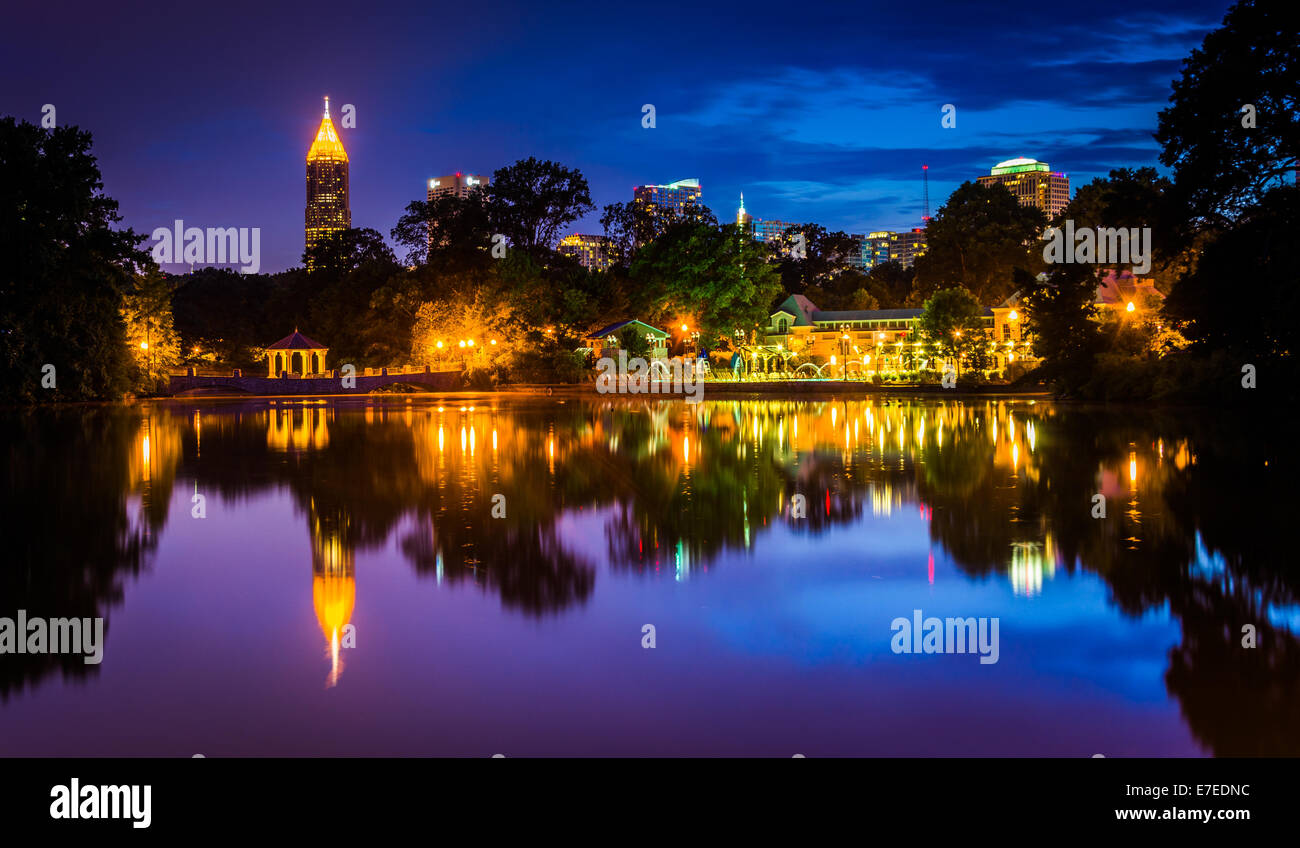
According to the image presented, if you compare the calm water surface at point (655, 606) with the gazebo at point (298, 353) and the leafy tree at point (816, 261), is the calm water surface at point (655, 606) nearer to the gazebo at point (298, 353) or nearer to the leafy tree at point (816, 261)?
the gazebo at point (298, 353)

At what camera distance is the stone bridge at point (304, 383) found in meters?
64.0

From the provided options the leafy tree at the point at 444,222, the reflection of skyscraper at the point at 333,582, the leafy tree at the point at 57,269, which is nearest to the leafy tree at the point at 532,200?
the leafy tree at the point at 444,222

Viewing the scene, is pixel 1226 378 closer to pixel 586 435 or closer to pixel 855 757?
pixel 586 435

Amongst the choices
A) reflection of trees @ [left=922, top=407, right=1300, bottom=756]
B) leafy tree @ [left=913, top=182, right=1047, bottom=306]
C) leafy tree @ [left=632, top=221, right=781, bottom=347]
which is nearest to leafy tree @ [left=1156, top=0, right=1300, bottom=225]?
reflection of trees @ [left=922, top=407, right=1300, bottom=756]

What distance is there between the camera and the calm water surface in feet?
18.2

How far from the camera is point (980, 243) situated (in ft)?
328

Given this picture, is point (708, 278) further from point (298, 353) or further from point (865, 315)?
point (298, 353)

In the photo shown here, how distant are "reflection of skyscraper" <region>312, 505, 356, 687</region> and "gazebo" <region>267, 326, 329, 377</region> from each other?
60978 millimetres

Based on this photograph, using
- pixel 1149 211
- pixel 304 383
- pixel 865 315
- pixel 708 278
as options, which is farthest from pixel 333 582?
pixel 865 315

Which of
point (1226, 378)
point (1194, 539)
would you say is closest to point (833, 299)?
point (1226, 378)

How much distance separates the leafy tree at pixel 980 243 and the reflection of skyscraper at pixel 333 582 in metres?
94.0

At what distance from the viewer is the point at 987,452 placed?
70.0 ft
